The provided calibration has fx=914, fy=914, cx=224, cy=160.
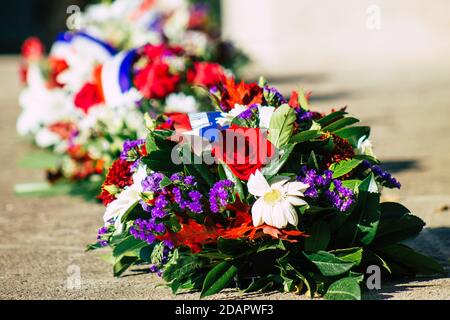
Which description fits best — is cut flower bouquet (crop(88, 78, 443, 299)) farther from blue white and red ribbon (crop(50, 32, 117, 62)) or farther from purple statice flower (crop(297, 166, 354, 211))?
blue white and red ribbon (crop(50, 32, 117, 62))

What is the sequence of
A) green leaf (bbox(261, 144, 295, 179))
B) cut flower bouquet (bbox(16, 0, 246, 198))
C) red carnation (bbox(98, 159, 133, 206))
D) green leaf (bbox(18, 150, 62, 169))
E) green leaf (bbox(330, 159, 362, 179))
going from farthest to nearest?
green leaf (bbox(18, 150, 62, 169)) → cut flower bouquet (bbox(16, 0, 246, 198)) → red carnation (bbox(98, 159, 133, 206)) → green leaf (bbox(330, 159, 362, 179)) → green leaf (bbox(261, 144, 295, 179))

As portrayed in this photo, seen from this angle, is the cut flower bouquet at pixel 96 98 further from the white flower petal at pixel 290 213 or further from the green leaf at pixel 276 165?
the white flower petal at pixel 290 213

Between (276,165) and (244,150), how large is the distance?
0.15 meters

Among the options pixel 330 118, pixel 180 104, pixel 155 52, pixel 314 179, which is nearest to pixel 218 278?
pixel 314 179

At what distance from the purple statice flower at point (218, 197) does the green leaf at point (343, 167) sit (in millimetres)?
511

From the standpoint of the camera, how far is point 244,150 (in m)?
3.98

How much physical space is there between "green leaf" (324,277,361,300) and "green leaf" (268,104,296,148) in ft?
2.16

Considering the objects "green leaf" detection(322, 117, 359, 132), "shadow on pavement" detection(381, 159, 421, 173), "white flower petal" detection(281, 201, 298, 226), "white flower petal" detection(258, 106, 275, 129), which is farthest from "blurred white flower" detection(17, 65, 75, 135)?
"white flower petal" detection(281, 201, 298, 226)

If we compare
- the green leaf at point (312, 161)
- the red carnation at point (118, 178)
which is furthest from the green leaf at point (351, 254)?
the red carnation at point (118, 178)

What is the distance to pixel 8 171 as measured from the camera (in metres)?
8.33

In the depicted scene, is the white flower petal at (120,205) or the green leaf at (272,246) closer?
the green leaf at (272,246)

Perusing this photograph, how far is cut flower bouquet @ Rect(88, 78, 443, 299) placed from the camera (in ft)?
12.8

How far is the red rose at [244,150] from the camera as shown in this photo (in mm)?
3959

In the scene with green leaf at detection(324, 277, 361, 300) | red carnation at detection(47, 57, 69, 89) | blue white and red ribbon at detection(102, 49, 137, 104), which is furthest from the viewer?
red carnation at detection(47, 57, 69, 89)
